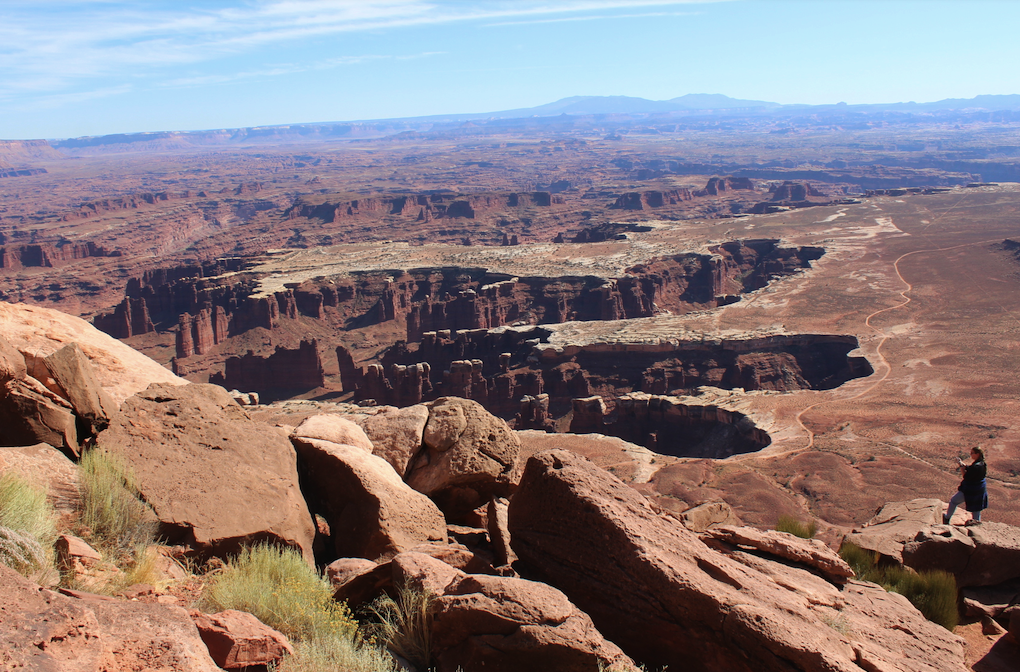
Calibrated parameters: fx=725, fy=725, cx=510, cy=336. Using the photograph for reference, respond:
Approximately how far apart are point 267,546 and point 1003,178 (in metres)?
217

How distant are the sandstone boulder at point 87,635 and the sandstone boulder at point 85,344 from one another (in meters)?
5.03

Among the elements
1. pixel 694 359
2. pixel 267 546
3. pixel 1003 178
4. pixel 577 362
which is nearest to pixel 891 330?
pixel 694 359

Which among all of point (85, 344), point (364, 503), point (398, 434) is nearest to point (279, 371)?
point (398, 434)

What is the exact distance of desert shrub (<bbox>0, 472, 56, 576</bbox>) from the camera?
5.29 metres

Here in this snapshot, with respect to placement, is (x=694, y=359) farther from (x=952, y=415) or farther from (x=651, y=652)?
(x=651, y=652)

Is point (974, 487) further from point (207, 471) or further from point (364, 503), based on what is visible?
point (207, 471)

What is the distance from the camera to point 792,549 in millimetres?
9469

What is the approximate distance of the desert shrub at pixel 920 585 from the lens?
991cm

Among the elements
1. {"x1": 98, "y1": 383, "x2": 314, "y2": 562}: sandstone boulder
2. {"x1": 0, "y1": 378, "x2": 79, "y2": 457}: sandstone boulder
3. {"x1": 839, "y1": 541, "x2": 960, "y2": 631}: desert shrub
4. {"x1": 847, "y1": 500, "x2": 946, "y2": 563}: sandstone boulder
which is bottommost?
{"x1": 847, "y1": 500, "x2": 946, "y2": 563}: sandstone boulder

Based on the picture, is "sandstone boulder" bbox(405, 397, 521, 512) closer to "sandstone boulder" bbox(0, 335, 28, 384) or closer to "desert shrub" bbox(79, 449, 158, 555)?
"desert shrub" bbox(79, 449, 158, 555)

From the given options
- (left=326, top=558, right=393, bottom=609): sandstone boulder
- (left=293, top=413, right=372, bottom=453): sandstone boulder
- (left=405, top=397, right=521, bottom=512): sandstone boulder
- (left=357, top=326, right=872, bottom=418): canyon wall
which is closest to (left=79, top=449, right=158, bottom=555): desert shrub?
(left=326, top=558, right=393, bottom=609): sandstone boulder

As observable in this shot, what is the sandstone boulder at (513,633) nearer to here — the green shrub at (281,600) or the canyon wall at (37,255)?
the green shrub at (281,600)

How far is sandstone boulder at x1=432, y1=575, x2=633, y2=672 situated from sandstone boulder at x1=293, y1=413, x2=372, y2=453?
486cm

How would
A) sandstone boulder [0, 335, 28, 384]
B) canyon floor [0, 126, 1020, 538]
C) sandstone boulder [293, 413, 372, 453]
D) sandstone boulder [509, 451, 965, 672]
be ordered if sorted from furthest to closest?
canyon floor [0, 126, 1020, 538] < sandstone boulder [293, 413, 372, 453] < sandstone boulder [0, 335, 28, 384] < sandstone boulder [509, 451, 965, 672]
